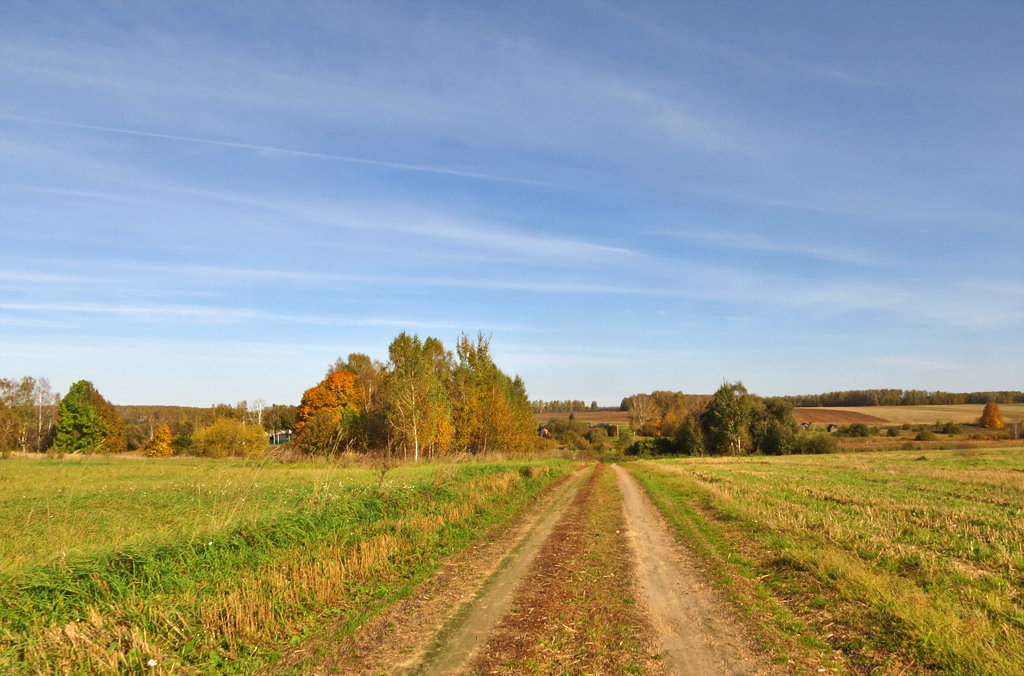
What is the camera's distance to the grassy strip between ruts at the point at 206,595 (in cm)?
585

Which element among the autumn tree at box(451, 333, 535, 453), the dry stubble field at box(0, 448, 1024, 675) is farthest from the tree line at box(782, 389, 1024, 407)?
the dry stubble field at box(0, 448, 1024, 675)

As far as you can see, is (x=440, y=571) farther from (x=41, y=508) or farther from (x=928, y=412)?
(x=928, y=412)

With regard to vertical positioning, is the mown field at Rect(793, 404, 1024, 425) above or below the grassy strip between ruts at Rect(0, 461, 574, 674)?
below

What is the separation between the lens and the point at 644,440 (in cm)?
9056

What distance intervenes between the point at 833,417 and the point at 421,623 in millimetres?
113960

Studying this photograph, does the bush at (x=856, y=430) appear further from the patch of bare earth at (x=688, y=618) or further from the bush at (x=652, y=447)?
the patch of bare earth at (x=688, y=618)

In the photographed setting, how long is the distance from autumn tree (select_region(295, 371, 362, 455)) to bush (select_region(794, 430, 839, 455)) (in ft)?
185

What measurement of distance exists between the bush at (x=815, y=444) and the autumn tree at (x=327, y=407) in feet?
185

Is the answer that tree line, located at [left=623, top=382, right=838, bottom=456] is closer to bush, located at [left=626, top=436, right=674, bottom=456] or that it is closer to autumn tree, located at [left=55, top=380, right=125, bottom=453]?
bush, located at [left=626, top=436, right=674, bottom=456]

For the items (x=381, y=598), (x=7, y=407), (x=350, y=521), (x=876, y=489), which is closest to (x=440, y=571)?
(x=381, y=598)

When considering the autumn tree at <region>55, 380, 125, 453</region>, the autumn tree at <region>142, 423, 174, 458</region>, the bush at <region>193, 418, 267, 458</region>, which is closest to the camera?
the bush at <region>193, 418, 267, 458</region>

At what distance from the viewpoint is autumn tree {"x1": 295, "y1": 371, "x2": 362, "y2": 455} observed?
59.7 meters

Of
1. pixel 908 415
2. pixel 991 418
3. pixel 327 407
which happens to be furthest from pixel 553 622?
pixel 908 415

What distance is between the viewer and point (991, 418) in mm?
97250
